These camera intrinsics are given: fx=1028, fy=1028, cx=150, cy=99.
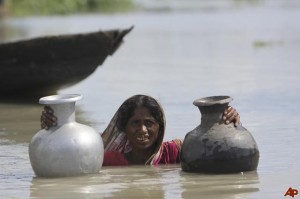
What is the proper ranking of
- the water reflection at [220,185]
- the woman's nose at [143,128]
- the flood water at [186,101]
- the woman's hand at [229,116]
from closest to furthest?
the water reflection at [220,185] → the flood water at [186,101] → the woman's hand at [229,116] → the woman's nose at [143,128]

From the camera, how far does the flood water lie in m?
7.09

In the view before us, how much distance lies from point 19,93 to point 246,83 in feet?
11.4

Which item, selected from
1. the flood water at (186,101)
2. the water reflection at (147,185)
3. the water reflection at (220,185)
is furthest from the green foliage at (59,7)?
the water reflection at (220,185)

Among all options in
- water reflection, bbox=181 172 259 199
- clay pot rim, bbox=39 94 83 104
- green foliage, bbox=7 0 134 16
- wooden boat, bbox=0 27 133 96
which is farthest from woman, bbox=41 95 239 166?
green foliage, bbox=7 0 134 16

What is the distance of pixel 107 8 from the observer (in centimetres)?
5238

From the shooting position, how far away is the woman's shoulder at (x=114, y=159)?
316 inches

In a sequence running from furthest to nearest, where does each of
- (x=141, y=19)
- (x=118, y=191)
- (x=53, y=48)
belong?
1. (x=141, y=19)
2. (x=53, y=48)
3. (x=118, y=191)

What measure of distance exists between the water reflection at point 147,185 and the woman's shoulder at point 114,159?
18 cm

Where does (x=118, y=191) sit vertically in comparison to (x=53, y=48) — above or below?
below

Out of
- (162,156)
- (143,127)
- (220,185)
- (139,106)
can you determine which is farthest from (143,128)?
(220,185)

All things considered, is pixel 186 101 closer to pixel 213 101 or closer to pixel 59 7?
pixel 213 101

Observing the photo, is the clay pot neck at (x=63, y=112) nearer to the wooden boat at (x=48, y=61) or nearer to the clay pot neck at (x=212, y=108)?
the clay pot neck at (x=212, y=108)

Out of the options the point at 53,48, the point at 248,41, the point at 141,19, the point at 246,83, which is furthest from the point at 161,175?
the point at 141,19

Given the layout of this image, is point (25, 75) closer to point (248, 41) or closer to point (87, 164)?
point (87, 164)
